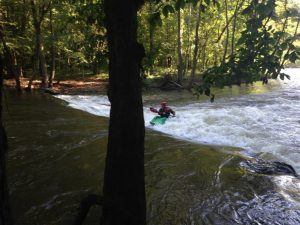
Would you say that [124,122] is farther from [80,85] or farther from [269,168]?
[80,85]

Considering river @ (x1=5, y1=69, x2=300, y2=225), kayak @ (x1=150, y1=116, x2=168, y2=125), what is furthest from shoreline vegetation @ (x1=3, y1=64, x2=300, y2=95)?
river @ (x1=5, y1=69, x2=300, y2=225)

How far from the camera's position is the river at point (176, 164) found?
6.11m

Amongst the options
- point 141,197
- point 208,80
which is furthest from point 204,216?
point 208,80

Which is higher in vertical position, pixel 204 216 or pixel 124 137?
pixel 124 137

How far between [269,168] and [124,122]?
5871 mm

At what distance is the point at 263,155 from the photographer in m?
9.95

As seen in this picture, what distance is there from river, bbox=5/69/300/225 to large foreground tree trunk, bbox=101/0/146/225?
3.15 feet

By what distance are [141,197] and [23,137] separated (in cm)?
846

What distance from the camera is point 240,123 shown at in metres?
14.1

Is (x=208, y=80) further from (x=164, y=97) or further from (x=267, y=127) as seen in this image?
(x=164, y=97)

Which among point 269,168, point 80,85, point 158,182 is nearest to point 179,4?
point 158,182

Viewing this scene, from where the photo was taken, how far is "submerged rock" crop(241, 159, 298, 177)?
796 cm

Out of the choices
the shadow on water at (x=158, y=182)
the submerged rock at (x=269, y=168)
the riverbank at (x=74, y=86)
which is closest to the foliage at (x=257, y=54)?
the shadow on water at (x=158, y=182)

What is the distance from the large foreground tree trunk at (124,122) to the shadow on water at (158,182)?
8.48 ft
